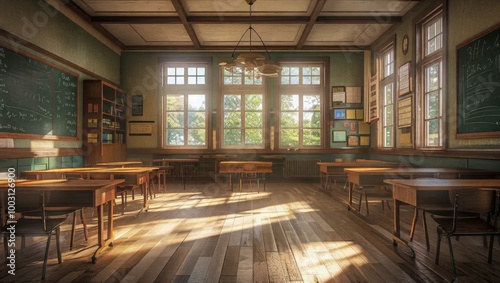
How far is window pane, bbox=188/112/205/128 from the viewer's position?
9852mm

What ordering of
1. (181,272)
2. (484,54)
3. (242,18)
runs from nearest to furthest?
(181,272) < (484,54) < (242,18)

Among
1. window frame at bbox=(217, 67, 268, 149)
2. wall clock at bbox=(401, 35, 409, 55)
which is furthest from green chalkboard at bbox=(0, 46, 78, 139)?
wall clock at bbox=(401, 35, 409, 55)

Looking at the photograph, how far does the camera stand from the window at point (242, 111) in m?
9.88

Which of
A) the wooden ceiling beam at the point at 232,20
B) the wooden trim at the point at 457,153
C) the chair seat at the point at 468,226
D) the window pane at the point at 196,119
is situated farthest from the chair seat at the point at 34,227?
the window pane at the point at 196,119

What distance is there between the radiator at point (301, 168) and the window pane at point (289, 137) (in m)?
0.56

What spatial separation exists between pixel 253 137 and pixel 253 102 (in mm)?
1095

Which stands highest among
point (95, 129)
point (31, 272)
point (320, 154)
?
point (95, 129)

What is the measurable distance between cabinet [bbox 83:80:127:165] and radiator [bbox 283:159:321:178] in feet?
16.2

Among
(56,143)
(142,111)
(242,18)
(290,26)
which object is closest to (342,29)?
(290,26)

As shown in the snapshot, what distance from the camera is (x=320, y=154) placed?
9.74 meters

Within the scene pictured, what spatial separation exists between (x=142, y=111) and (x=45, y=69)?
3868 millimetres

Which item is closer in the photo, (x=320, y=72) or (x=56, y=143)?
(x=56, y=143)

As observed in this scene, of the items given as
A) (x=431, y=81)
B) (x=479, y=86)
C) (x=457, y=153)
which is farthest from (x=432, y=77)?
(x=457, y=153)

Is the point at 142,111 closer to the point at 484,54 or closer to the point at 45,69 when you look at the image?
the point at 45,69
